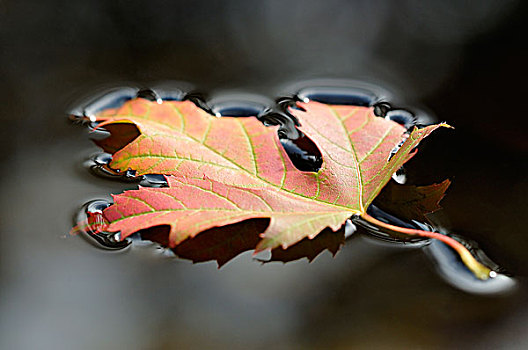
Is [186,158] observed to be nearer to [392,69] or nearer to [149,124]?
[149,124]

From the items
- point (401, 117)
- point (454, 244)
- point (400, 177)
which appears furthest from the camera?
point (401, 117)

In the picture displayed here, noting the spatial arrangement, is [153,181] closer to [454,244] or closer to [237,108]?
[237,108]

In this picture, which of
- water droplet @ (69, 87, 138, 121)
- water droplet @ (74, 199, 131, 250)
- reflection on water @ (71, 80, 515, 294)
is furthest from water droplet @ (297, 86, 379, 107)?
water droplet @ (74, 199, 131, 250)

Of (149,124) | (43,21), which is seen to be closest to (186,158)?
(149,124)

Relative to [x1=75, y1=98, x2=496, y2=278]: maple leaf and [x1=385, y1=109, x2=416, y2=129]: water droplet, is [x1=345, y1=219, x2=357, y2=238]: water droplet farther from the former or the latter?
[x1=385, y1=109, x2=416, y2=129]: water droplet

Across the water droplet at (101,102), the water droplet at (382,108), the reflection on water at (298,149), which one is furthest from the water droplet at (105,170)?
the water droplet at (382,108)

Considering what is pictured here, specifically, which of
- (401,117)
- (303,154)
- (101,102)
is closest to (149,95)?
(101,102)

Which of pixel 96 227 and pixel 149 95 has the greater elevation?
pixel 149 95
